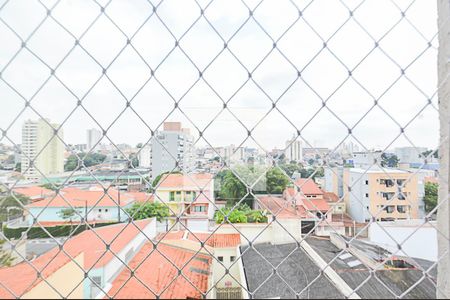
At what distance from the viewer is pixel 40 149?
0.43 metres

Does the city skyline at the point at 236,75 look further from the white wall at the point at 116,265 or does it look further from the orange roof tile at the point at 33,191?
the white wall at the point at 116,265

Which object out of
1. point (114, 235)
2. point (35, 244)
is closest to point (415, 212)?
point (114, 235)

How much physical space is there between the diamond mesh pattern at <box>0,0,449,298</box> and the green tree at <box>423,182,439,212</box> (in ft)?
0.08

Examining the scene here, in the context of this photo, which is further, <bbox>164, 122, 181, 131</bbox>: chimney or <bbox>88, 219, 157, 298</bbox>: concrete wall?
<bbox>88, 219, 157, 298</bbox>: concrete wall

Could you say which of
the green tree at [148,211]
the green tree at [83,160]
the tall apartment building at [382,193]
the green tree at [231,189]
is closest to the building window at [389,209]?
the tall apartment building at [382,193]

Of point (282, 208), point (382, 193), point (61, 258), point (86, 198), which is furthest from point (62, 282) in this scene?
point (382, 193)

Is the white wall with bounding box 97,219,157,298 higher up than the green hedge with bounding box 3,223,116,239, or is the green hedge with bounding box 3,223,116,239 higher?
the green hedge with bounding box 3,223,116,239

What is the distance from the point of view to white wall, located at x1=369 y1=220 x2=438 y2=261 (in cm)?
44

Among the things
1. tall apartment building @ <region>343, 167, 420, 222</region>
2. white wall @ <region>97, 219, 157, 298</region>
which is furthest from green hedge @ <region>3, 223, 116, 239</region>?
tall apartment building @ <region>343, 167, 420, 222</region>

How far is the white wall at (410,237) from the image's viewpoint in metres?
0.44

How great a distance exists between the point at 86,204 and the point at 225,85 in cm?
31

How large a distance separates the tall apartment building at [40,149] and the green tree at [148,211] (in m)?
0.13

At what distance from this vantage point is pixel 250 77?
436 mm

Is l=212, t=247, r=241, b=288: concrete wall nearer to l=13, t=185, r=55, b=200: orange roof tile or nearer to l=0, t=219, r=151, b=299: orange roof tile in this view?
l=0, t=219, r=151, b=299: orange roof tile
